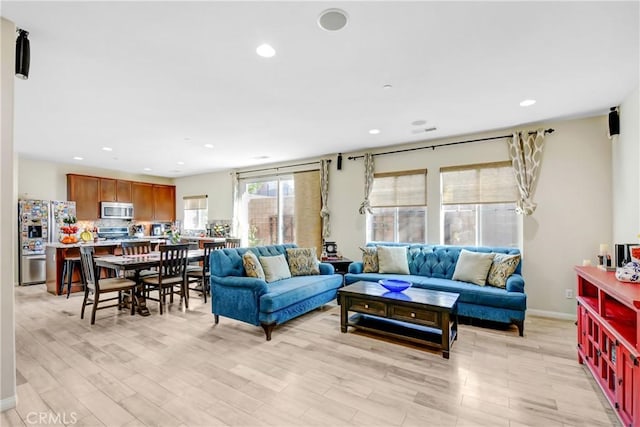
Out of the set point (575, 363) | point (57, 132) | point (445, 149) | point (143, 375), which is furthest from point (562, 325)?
point (57, 132)

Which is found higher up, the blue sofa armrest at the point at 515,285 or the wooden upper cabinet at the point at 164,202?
the wooden upper cabinet at the point at 164,202

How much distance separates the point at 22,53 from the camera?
2.10 meters

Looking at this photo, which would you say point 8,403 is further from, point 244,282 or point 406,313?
point 406,313

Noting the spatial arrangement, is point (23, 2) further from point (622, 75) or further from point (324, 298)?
point (622, 75)

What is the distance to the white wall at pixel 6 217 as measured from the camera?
197cm

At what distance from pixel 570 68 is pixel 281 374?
3.67m

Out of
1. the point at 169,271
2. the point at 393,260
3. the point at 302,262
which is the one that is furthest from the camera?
the point at 393,260

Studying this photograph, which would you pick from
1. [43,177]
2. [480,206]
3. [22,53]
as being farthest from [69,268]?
[480,206]

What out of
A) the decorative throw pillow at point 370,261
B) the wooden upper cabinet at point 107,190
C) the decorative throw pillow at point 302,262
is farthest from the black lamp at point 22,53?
the wooden upper cabinet at point 107,190

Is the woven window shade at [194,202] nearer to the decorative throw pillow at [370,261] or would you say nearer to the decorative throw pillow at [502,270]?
the decorative throw pillow at [370,261]

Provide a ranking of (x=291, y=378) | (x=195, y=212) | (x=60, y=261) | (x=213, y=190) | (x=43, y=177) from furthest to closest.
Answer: (x=195, y=212), (x=213, y=190), (x=43, y=177), (x=60, y=261), (x=291, y=378)

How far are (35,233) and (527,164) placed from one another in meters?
8.89

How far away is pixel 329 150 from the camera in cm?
557

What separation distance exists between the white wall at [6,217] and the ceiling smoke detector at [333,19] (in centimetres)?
210
